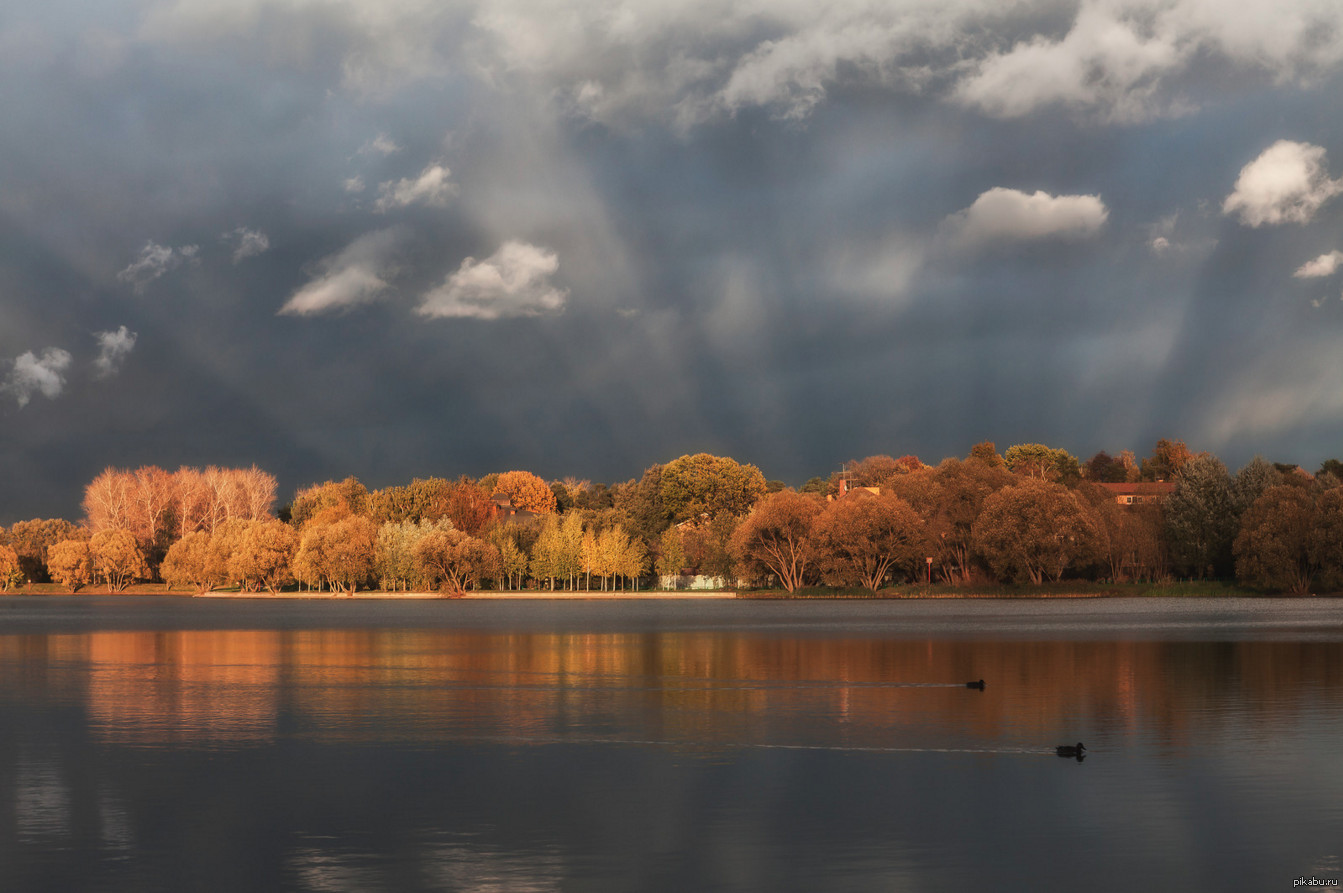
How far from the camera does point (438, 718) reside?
1096 inches

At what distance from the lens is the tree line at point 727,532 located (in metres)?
104

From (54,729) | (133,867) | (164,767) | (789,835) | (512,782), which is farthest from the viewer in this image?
(54,729)

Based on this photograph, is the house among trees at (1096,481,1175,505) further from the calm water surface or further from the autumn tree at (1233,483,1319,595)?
the calm water surface

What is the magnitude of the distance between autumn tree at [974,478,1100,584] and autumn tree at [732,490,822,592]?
16.2 metres

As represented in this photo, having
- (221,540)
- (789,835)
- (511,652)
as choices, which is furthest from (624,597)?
(789,835)

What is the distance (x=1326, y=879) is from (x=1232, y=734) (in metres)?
11.2

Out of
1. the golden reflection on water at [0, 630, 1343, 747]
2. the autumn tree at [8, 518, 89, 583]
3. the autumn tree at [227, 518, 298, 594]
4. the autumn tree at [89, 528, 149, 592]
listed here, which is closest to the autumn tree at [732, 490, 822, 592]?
the autumn tree at [227, 518, 298, 594]

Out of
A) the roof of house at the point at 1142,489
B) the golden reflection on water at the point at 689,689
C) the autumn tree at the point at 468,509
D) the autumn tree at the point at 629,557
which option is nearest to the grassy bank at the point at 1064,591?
the autumn tree at the point at 629,557

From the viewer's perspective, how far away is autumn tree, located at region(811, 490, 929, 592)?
10800 centimetres

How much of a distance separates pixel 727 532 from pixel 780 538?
16575 mm

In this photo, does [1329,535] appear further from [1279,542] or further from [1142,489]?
[1142,489]

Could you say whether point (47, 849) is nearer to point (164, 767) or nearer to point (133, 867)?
point (133, 867)

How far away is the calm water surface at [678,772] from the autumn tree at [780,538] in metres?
67.6

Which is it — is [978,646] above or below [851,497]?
below
